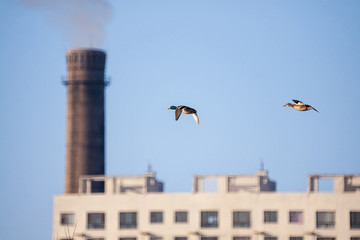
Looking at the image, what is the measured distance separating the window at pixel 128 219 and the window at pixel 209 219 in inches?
335

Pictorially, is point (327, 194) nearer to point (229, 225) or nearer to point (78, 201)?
point (229, 225)

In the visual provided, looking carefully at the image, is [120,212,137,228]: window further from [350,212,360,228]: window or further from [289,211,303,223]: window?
[350,212,360,228]: window

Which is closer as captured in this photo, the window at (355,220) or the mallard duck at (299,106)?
the mallard duck at (299,106)

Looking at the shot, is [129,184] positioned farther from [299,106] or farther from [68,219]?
[299,106]

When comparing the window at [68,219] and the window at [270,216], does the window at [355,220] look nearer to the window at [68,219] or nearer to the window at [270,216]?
the window at [270,216]

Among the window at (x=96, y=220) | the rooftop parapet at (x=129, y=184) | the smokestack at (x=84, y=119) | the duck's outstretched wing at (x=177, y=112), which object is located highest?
the smokestack at (x=84, y=119)

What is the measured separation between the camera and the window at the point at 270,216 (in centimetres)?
15788

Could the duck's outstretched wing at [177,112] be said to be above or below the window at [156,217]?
above

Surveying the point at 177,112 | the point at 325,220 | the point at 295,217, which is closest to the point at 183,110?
the point at 177,112

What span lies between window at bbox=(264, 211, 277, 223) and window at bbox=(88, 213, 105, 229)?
66.9ft

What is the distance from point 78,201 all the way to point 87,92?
35.2 meters

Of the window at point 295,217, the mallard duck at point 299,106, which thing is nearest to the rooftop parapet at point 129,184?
the window at point 295,217

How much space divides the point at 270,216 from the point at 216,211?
7285 millimetres

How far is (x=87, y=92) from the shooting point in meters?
197
